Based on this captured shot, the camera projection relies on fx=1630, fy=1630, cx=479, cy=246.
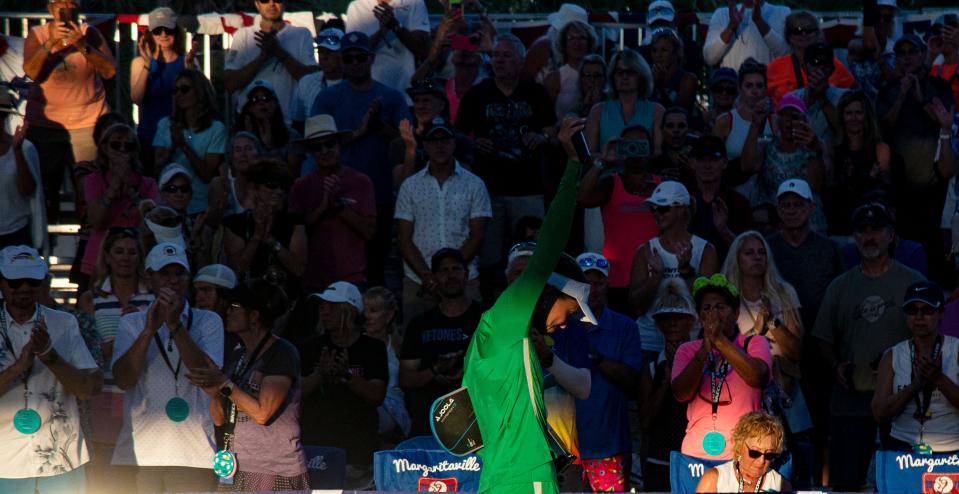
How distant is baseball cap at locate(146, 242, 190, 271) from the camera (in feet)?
33.6

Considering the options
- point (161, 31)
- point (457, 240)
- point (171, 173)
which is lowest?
point (457, 240)

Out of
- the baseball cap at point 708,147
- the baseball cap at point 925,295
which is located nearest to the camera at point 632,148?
the baseball cap at point 708,147

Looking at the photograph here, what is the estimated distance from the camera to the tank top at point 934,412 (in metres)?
9.66

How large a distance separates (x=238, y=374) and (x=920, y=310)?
4039 mm

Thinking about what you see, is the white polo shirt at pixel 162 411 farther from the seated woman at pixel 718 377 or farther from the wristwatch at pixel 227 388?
the seated woman at pixel 718 377

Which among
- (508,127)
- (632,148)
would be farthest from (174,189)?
(632,148)

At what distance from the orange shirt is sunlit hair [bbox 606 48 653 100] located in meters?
1.54

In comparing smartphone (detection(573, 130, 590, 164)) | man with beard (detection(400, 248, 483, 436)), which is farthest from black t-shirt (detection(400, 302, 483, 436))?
smartphone (detection(573, 130, 590, 164))

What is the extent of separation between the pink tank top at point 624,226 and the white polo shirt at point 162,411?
3.31 metres

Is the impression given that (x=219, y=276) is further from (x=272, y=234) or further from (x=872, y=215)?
(x=872, y=215)

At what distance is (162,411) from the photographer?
371 inches

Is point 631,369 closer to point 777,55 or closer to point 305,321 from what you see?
point 305,321

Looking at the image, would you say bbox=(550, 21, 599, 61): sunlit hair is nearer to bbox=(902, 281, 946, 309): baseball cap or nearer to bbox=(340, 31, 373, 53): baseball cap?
bbox=(340, 31, 373, 53): baseball cap

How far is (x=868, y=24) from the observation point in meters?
14.2
